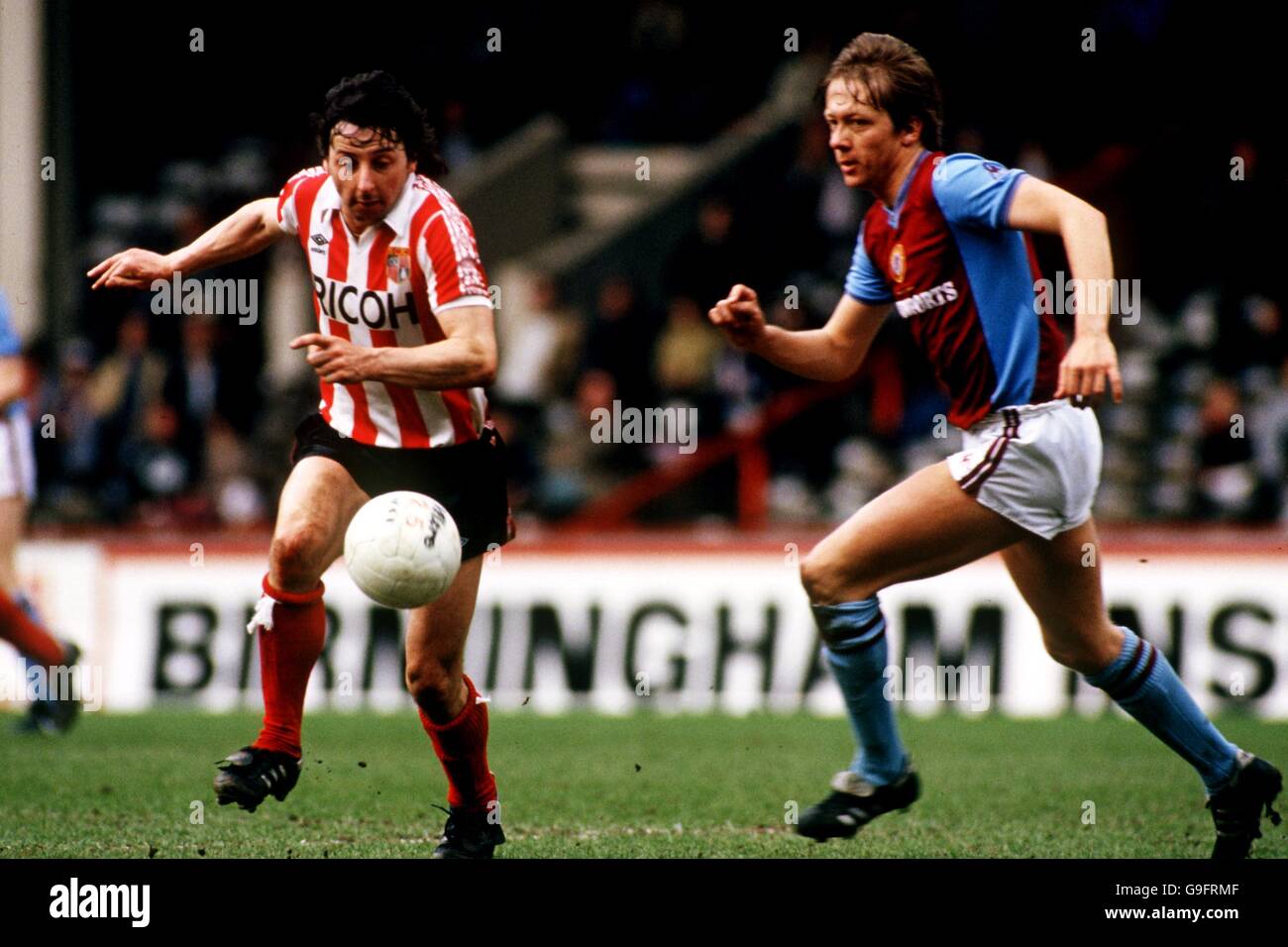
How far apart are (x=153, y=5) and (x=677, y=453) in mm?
10994

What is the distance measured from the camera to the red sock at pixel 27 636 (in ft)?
29.7

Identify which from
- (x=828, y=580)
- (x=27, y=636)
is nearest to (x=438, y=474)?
(x=828, y=580)

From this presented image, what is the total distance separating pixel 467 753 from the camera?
593cm

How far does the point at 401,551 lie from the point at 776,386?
8.27 m

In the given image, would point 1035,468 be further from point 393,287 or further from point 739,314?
point 393,287

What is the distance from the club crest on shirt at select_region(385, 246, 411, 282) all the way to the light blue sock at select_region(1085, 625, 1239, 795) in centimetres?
239

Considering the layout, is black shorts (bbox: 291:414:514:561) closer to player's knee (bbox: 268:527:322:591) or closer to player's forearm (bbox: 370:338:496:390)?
player's knee (bbox: 268:527:322:591)

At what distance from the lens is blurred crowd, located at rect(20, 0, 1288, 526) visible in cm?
1298

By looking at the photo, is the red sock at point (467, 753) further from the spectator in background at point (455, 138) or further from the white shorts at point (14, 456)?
the spectator in background at point (455, 138)

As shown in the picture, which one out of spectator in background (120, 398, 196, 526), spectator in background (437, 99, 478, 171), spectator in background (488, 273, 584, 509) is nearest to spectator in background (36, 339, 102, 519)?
spectator in background (120, 398, 196, 526)
